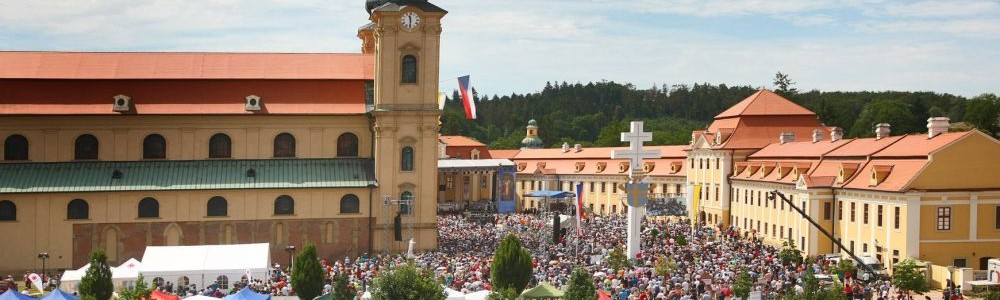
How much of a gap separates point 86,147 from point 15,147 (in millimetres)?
3182

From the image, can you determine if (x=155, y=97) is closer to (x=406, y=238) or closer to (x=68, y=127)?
(x=68, y=127)

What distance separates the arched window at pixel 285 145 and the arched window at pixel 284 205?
265 centimetres

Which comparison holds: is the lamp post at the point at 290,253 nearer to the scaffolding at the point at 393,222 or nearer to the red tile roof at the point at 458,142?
the scaffolding at the point at 393,222

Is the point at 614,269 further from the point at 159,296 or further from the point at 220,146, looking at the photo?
the point at 220,146

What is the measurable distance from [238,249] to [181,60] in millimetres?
15366

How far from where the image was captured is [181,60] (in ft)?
191

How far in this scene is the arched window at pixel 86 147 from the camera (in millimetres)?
55156

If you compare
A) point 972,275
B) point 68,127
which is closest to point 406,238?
point 68,127

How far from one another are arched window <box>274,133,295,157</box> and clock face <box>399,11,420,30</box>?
320 inches

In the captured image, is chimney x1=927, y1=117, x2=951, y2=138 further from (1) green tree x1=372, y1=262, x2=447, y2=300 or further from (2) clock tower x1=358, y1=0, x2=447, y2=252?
(1) green tree x1=372, y1=262, x2=447, y2=300

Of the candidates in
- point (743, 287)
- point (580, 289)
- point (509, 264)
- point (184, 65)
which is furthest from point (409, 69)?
point (580, 289)

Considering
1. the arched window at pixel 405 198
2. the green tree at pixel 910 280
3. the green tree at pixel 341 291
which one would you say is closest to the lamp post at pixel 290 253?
the arched window at pixel 405 198

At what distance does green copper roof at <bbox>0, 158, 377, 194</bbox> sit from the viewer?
2110 inches

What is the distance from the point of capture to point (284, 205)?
5562 centimetres
